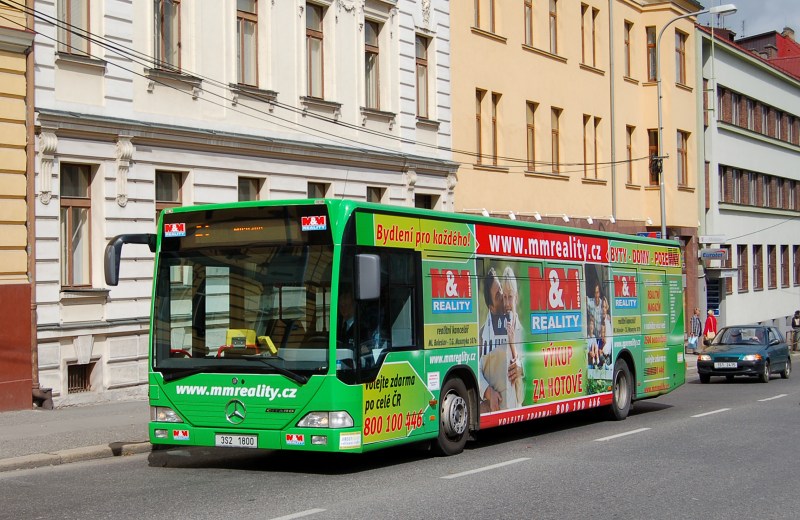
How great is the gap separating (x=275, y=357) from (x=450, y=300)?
265cm

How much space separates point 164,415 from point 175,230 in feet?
6.41

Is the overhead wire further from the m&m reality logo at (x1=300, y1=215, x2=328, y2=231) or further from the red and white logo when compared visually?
the red and white logo

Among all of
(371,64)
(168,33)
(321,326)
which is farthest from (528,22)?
(321,326)

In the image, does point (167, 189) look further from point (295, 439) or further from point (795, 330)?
point (795, 330)

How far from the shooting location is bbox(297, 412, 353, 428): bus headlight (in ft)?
37.8

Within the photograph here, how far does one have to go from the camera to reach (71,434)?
15.1m

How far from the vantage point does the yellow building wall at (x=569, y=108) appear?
3069cm

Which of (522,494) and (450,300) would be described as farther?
(450,300)

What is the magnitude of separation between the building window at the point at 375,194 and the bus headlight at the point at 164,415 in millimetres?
14544

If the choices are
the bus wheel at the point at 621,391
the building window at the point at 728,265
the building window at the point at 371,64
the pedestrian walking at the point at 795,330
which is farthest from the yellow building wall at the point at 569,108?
the bus wheel at the point at 621,391

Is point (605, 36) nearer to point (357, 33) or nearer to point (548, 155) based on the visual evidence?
point (548, 155)

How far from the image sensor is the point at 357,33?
25.9m

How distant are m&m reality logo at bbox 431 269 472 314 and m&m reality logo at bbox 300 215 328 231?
196 centimetres

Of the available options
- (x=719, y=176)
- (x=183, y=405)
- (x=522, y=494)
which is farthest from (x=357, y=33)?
(x=719, y=176)
